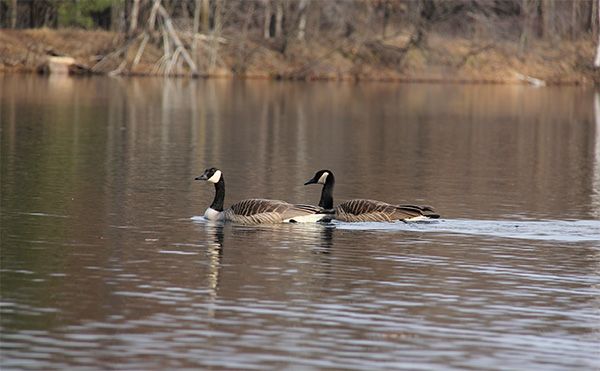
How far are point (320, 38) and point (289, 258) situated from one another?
5654 cm

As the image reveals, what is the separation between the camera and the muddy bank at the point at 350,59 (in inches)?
2625

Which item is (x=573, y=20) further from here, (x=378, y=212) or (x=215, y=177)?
(x=378, y=212)

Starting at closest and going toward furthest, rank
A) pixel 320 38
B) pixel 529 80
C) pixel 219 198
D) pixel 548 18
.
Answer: pixel 219 198, pixel 320 38, pixel 529 80, pixel 548 18

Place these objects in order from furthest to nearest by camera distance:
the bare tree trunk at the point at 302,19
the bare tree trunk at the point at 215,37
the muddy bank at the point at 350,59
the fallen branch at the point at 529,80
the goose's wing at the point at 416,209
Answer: the fallen branch at the point at 529,80, the bare tree trunk at the point at 302,19, the muddy bank at the point at 350,59, the bare tree trunk at the point at 215,37, the goose's wing at the point at 416,209

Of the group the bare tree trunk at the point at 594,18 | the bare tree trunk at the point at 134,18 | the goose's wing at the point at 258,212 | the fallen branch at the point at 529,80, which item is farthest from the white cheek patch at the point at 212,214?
the bare tree trunk at the point at 594,18

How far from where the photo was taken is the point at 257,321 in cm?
1146

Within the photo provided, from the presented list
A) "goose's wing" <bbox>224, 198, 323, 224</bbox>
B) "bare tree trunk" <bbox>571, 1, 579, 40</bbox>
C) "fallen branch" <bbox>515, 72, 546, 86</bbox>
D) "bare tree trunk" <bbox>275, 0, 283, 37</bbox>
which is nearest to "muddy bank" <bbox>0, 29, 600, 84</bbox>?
"fallen branch" <bbox>515, 72, 546, 86</bbox>

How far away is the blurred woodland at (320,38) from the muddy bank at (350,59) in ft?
0.17

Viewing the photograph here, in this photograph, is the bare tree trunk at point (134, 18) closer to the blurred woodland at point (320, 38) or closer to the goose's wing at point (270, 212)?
the blurred woodland at point (320, 38)

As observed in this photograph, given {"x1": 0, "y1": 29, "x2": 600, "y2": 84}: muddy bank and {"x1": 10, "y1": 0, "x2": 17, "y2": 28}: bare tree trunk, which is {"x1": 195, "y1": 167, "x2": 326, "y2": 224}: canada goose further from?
{"x1": 10, "y1": 0, "x2": 17, "y2": 28}: bare tree trunk

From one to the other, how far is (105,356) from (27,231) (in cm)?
686

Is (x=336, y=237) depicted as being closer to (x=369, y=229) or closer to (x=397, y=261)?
(x=369, y=229)

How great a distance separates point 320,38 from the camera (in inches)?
2793

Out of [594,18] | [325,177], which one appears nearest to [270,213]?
[325,177]
